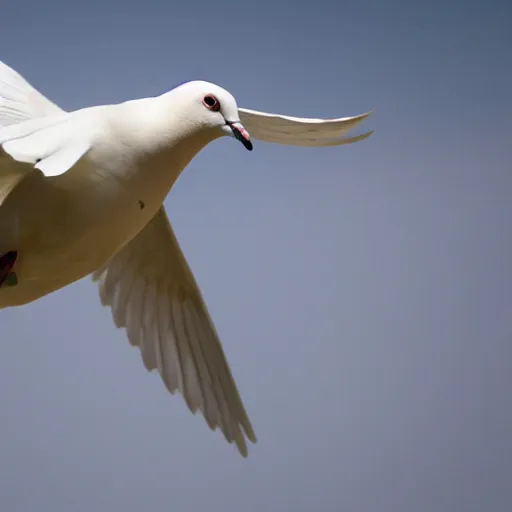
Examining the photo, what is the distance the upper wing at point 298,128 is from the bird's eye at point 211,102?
11 cm

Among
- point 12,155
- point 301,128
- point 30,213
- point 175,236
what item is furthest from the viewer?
point 175,236

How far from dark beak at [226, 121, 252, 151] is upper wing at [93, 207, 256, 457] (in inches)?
11.6

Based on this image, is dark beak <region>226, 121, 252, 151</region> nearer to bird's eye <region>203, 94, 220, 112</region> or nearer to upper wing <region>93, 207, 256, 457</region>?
bird's eye <region>203, 94, 220, 112</region>

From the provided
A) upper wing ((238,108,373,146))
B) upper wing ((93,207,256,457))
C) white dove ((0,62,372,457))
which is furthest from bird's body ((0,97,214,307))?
upper wing ((93,207,256,457))

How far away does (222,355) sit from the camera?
1268 millimetres

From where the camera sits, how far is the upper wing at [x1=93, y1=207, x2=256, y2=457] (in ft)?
4.11

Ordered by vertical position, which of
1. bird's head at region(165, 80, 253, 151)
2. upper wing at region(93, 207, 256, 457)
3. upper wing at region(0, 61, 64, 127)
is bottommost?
upper wing at region(93, 207, 256, 457)

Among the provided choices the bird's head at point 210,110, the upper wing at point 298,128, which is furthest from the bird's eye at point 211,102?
the upper wing at point 298,128

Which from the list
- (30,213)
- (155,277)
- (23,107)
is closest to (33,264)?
(30,213)

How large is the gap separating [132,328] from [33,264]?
315mm

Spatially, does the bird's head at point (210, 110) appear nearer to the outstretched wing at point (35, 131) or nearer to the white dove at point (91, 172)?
the white dove at point (91, 172)

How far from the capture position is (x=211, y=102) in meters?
0.99

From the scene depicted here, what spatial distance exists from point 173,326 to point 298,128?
0.36m

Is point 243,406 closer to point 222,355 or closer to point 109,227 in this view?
point 222,355
